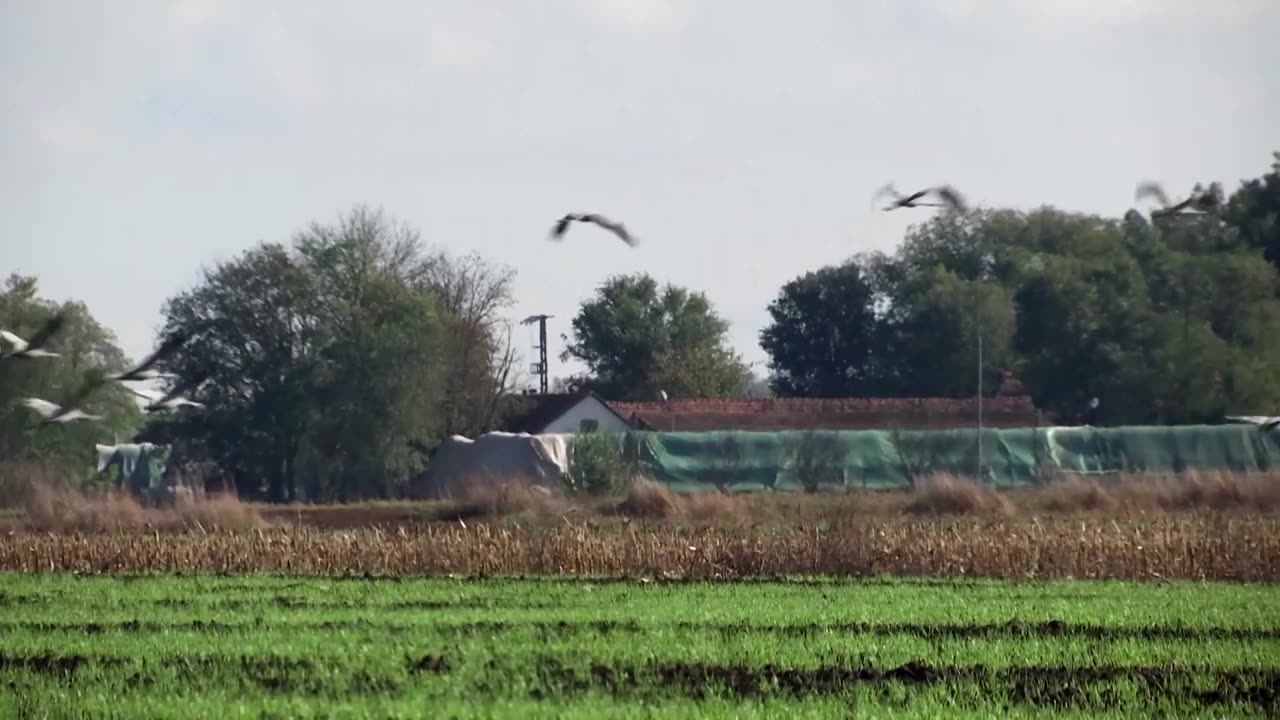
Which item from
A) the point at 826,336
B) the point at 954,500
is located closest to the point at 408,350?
the point at 954,500

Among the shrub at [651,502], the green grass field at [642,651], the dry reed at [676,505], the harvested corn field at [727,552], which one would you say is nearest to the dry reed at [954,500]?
the dry reed at [676,505]

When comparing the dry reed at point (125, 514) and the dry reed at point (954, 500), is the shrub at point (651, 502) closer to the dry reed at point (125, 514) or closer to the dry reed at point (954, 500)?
the dry reed at point (954, 500)

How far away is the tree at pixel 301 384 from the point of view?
215 ft

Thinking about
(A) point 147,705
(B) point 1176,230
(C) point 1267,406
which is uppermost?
(B) point 1176,230

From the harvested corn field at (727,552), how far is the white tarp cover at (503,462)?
68.2 feet

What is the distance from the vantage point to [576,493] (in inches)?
2210

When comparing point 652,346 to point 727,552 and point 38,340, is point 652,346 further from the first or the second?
point 38,340

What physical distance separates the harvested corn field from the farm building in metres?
39.4

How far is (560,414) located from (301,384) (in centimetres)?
1737

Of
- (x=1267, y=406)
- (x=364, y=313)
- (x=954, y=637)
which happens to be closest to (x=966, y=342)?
(x=1267, y=406)

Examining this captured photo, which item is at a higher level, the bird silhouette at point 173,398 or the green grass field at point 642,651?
the bird silhouette at point 173,398

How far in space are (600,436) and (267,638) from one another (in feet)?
119

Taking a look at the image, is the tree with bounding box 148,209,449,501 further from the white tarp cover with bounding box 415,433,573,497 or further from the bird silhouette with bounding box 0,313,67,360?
the bird silhouette with bounding box 0,313,67,360

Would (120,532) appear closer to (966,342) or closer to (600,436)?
(600,436)
